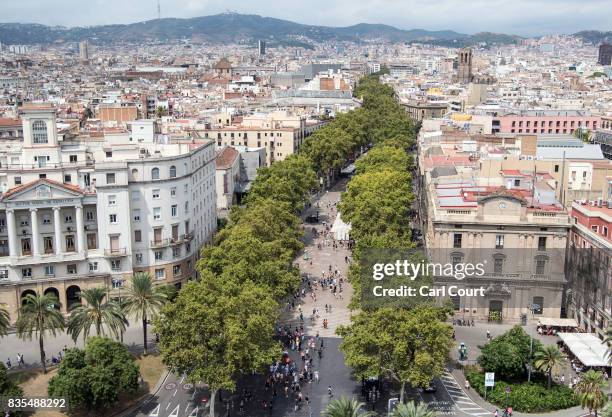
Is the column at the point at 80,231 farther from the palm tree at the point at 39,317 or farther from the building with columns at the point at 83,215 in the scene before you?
the palm tree at the point at 39,317

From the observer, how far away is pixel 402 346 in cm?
4941

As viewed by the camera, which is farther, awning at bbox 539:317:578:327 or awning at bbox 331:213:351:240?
awning at bbox 331:213:351:240

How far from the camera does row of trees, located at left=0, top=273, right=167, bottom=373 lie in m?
56.1

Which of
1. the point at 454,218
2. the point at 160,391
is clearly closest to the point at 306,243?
the point at 454,218

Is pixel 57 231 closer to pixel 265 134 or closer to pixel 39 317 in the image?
pixel 39 317

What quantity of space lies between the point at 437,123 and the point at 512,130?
19.3m

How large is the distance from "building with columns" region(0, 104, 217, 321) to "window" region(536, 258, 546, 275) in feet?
115

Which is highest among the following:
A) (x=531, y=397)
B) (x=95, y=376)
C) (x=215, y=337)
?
(x=215, y=337)

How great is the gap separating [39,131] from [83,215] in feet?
31.6

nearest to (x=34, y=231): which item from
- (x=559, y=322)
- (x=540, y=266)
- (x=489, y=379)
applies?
(x=489, y=379)

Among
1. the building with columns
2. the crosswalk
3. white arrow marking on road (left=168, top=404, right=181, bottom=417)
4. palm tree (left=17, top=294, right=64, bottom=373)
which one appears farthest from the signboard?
the building with columns

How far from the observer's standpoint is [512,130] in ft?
504

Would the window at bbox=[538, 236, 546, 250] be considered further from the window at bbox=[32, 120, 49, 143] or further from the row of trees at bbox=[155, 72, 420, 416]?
the window at bbox=[32, 120, 49, 143]

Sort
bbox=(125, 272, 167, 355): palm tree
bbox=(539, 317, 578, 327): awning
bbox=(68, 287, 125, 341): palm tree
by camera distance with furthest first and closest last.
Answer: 1. bbox=(539, 317, 578, 327): awning
2. bbox=(125, 272, 167, 355): palm tree
3. bbox=(68, 287, 125, 341): palm tree
